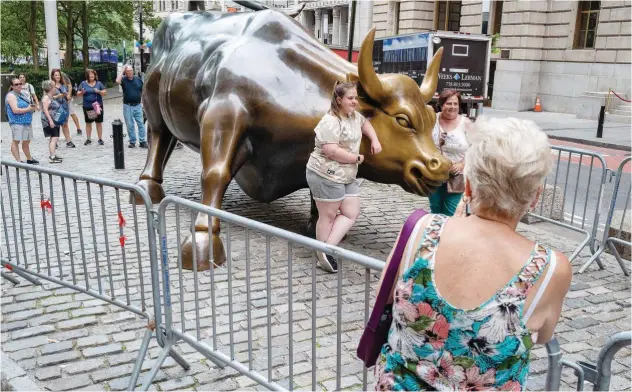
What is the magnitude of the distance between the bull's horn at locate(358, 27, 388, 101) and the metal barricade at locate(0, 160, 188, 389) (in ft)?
7.18

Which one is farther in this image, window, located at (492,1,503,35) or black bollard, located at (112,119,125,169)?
window, located at (492,1,503,35)

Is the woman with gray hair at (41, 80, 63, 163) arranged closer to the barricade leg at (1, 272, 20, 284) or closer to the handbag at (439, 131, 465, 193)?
the barricade leg at (1, 272, 20, 284)

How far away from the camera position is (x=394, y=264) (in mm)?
1839

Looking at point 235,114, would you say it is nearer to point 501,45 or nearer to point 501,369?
point 501,369

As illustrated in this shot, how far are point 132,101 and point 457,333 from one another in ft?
41.8

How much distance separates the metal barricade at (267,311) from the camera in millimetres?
3010

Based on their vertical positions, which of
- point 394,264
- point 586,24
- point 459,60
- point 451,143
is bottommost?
point 451,143

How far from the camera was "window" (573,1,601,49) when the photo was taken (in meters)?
22.2

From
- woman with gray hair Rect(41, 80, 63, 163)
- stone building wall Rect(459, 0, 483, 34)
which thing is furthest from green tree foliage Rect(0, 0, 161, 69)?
woman with gray hair Rect(41, 80, 63, 163)

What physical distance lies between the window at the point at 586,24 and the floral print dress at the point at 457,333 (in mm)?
23327

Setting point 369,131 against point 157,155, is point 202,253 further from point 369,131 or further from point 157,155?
point 157,155

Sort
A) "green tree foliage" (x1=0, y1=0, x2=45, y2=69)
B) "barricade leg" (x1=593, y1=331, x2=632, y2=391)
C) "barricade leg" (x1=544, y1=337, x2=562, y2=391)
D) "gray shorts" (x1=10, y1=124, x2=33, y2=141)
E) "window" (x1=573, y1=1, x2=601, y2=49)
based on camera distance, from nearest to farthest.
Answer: "barricade leg" (x1=593, y1=331, x2=632, y2=391) → "barricade leg" (x1=544, y1=337, x2=562, y2=391) → "gray shorts" (x1=10, y1=124, x2=33, y2=141) → "window" (x1=573, y1=1, x2=601, y2=49) → "green tree foliage" (x1=0, y1=0, x2=45, y2=69)

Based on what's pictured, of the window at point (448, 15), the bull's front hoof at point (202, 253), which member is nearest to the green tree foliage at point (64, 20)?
the window at point (448, 15)

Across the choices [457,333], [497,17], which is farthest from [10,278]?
[497,17]
